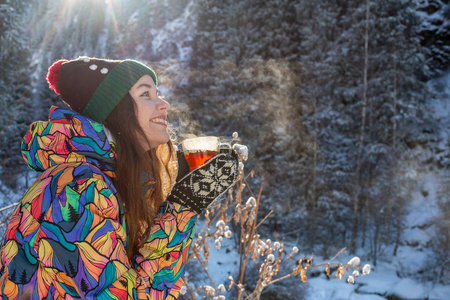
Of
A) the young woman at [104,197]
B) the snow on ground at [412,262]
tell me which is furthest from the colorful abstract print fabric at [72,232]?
the snow on ground at [412,262]

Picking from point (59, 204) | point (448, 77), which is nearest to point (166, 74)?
point (448, 77)

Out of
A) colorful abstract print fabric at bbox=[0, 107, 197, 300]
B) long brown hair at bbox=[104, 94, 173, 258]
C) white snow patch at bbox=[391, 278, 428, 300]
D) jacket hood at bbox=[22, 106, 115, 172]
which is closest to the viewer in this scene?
colorful abstract print fabric at bbox=[0, 107, 197, 300]

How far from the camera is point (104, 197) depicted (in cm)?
79

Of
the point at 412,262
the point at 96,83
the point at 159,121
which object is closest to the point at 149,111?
the point at 159,121

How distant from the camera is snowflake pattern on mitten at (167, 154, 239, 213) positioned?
1.11 m

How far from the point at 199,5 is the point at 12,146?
11157 mm

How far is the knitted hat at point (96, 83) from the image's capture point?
102cm

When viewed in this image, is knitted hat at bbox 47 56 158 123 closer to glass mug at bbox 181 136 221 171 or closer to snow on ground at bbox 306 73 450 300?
glass mug at bbox 181 136 221 171

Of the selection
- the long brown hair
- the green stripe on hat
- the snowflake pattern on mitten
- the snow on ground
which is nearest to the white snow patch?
the snow on ground

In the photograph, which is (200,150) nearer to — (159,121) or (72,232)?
(159,121)

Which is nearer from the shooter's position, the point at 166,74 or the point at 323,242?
the point at 323,242

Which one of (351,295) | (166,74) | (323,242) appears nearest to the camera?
(351,295)

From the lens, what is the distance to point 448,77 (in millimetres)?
15219

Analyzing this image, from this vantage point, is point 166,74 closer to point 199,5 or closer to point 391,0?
point 199,5
